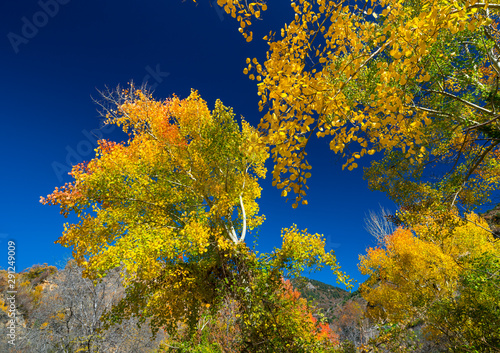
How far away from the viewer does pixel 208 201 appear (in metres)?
8.39

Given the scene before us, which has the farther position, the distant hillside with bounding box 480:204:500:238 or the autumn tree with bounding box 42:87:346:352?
the distant hillside with bounding box 480:204:500:238

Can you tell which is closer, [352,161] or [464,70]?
[352,161]

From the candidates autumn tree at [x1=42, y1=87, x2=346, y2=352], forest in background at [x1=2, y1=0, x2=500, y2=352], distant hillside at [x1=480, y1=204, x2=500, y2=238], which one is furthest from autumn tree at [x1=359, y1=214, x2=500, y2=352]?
distant hillside at [x1=480, y1=204, x2=500, y2=238]

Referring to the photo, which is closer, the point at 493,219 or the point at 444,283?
the point at 444,283

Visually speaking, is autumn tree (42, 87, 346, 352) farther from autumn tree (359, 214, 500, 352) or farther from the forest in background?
autumn tree (359, 214, 500, 352)

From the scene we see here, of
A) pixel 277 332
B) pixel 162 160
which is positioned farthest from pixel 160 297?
pixel 162 160

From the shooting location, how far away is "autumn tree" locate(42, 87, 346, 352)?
260 inches

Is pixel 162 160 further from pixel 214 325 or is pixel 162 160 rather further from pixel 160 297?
pixel 214 325

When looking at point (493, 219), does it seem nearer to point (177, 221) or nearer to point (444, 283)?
point (444, 283)

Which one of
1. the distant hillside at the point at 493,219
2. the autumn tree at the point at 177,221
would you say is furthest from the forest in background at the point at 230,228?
the distant hillside at the point at 493,219

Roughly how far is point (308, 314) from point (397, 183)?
4.69 metres

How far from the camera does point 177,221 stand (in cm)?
847

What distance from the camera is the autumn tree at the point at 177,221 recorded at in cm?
661

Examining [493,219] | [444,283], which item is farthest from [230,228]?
[493,219]
